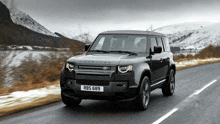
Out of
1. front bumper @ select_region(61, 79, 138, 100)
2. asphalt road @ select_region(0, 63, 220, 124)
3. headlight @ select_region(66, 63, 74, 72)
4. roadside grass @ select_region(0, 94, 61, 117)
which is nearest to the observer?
asphalt road @ select_region(0, 63, 220, 124)

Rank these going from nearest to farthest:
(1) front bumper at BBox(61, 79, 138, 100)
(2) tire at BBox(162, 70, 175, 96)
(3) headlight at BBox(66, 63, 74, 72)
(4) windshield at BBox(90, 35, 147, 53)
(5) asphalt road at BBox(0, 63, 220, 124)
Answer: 1. (5) asphalt road at BBox(0, 63, 220, 124)
2. (1) front bumper at BBox(61, 79, 138, 100)
3. (3) headlight at BBox(66, 63, 74, 72)
4. (4) windshield at BBox(90, 35, 147, 53)
5. (2) tire at BBox(162, 70, 175, 96)

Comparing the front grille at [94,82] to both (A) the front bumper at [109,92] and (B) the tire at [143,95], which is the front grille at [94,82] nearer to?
(A) the front bumper at [109,92]

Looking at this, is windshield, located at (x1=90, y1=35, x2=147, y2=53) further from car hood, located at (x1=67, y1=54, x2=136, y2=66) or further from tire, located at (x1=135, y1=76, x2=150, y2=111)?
tire, located at (x1=135, y1=76, x2=150, y2=111)

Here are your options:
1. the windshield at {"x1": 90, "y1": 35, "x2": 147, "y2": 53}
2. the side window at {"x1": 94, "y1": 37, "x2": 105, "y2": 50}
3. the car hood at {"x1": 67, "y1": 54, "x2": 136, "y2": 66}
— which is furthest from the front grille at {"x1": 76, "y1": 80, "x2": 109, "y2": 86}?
the side window at {"x1": 94, "y1": 37, "x2": 105, "y2": 50}

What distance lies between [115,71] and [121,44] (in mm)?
1579

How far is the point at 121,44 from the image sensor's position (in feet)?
25.5

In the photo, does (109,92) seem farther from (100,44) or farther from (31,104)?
(31,104)

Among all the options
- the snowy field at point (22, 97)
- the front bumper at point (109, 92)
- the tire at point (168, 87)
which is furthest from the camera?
the tire at point (168, 87)

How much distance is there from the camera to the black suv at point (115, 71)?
20.8ft

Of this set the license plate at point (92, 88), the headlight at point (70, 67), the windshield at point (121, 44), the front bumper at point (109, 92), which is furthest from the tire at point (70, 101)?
the windshield at point (121, 44)

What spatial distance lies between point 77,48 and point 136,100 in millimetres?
8197

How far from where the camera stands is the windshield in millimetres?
7648

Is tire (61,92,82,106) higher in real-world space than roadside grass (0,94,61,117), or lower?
higher

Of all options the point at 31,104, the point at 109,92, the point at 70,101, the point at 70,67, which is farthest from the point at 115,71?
the point at 31,104
